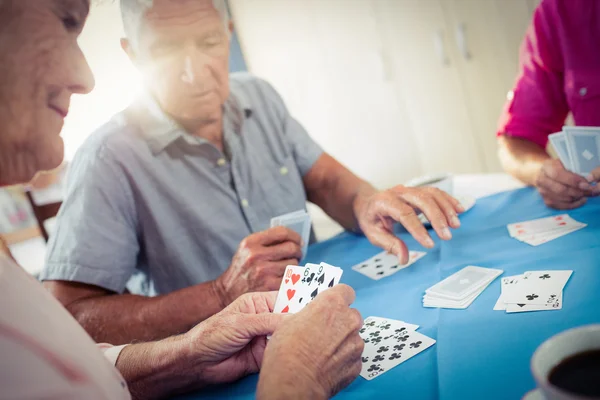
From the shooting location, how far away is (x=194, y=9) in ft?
4.52

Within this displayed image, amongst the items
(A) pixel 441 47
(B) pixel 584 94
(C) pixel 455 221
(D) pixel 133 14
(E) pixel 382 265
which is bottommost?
(E) pixel 382 265

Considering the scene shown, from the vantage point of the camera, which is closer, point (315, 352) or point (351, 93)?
point (315, 352)

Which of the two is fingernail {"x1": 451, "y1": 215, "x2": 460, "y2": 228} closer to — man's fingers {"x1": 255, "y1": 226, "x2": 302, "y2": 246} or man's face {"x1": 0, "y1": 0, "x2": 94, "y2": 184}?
man's fingers {"x1": 255, "y1": 226, "x2": 302, "y2": 246}

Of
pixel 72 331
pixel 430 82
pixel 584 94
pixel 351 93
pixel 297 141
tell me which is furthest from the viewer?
pixel 351 93

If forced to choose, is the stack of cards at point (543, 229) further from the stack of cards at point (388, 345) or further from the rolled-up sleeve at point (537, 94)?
the rolled-up sleeve at point (537, 94)

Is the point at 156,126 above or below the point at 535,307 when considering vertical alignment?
above

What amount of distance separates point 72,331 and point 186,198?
104 cm

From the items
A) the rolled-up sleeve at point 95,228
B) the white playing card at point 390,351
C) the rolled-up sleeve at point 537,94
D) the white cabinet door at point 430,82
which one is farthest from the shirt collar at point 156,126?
the white cabinet door at point 430,82

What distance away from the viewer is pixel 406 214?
1.28 metres

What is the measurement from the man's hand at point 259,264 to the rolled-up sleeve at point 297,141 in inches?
28.3

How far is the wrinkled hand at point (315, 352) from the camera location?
2.25 ft

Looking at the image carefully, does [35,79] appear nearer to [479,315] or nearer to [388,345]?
[388,345]

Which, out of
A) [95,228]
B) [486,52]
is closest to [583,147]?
[95,228]

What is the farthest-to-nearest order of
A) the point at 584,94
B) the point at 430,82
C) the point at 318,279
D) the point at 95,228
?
1. the point at 430,82
2. the point at 584,94
3. the point at 95,228
4. the point at 318,279
